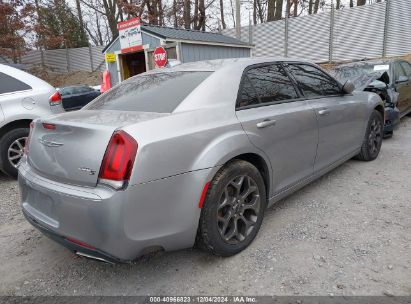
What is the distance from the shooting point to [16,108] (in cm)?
454

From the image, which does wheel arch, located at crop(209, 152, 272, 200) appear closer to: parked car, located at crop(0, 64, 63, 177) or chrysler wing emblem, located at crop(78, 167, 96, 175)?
chrysler wing emblem, located at crop(78, 167, 96, 175)

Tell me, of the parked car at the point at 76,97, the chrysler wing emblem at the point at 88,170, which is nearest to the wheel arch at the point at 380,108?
the chrysler wing emblem at the point at 88,170

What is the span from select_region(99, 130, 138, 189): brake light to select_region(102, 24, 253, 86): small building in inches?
331

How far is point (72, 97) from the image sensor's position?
12758 millimetres

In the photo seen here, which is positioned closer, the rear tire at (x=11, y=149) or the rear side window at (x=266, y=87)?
the rear side window at (x=266, y=87)

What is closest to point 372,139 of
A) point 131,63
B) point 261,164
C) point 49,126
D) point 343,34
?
point 261,164

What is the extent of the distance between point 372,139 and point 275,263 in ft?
10.0

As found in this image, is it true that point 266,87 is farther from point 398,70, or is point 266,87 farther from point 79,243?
point 398,70

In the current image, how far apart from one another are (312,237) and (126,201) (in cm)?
170

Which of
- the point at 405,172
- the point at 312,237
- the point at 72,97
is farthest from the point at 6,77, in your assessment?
the point at 72,97

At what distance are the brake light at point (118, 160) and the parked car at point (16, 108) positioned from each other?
3.35 meters

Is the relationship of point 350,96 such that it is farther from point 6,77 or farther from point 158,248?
point 6,77

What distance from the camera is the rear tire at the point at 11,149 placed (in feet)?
14.7

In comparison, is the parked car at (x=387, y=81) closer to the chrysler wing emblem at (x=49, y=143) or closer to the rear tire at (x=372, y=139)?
the rear tire at (x=372, y=139)
